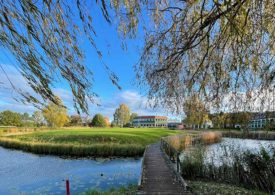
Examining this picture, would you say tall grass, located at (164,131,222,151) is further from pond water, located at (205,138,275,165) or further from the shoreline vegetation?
the shoreline vegetation

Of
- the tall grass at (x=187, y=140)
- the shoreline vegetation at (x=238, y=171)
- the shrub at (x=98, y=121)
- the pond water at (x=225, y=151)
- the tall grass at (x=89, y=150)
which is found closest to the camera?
the shoreline vegetation at (x=238, y=171)

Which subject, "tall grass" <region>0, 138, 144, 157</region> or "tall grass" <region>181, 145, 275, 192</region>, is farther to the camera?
"tall grass" <region>0, 138, 144, 157</region>

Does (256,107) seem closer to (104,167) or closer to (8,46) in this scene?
(8,46)

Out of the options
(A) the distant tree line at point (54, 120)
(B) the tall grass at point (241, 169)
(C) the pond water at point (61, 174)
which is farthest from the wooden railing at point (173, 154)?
(A) the distant tree line at point (54, 120)

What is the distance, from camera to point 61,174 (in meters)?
12.6

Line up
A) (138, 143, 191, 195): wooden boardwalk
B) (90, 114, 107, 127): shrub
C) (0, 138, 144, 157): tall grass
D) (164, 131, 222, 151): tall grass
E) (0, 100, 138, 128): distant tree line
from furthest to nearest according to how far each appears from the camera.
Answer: (90, 114, 107, 127): shrub
(0, 100, 138, 128): distant tree line
(164, 131, 222, 151): tall grass
(0, 138, 144, 157): tall grass
(138, 143, 191, 195): wooden boardwalk

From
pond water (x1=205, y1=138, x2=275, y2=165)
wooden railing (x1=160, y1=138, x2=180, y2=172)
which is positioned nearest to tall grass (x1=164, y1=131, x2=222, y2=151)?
wooden railing (x1=160, y1=138, x2=180, y2=172)

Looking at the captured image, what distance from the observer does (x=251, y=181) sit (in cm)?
875

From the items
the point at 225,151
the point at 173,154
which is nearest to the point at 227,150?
the point at 225,151

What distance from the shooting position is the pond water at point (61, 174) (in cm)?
1013

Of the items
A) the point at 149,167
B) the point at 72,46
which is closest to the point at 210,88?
the point at 72,46

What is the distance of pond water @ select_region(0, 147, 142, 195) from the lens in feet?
33.2

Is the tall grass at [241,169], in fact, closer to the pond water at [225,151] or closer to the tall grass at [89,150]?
the pond water at [225,151]

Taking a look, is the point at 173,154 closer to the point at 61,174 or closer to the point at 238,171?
the point at 238,171
